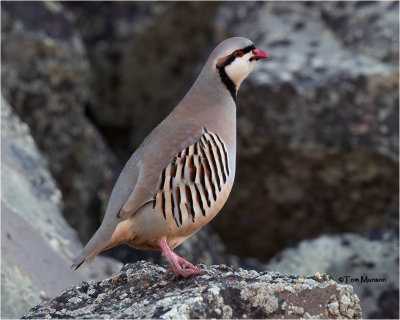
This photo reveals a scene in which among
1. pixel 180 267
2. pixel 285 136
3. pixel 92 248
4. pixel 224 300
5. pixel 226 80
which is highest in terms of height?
pixel 285 136

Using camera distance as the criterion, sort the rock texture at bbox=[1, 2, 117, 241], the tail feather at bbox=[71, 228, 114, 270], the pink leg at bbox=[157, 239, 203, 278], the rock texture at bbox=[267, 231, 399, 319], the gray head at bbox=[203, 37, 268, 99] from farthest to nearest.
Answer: the rock texture at bbox=[1, 2, 117, 241] → the rock texture at bbox=[267, 231, 399, 319] → the gray head at bbox=[203, 37, 268, 99] → the tail feather at bbox=[71, 228, 114, 270] → the pink leg at bbox=[157, 239, 203, 278]

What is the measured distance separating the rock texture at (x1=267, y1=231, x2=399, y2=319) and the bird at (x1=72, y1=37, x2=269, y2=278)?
2.51 meters

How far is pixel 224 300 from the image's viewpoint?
3348 mm

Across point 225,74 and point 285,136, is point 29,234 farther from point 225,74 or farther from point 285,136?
point 285,136

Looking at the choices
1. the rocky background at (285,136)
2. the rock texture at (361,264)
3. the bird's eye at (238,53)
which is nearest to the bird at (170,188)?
the bird's eye at (238,53)

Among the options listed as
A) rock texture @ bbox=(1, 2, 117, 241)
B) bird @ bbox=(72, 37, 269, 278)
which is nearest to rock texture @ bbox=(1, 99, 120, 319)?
bird @ bbox=(72, 37, 269, 278)

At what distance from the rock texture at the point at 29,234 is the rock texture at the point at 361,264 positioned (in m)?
2.02

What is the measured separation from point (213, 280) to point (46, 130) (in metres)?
4.46

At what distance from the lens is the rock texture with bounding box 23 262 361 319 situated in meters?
3.30

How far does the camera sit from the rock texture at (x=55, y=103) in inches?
295

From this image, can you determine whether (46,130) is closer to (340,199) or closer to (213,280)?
(340,199)

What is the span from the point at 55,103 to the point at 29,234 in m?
2.58

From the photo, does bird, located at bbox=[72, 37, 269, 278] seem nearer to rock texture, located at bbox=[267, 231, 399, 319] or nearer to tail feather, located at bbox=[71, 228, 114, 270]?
tail feather, located at bbox=[71, 228, 114, 270]

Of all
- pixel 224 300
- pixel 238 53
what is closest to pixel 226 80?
pixel 238 53
